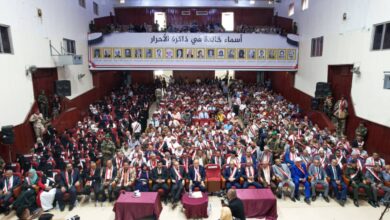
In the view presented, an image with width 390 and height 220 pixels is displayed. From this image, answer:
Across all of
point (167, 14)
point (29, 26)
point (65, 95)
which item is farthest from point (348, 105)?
point (167, 14)

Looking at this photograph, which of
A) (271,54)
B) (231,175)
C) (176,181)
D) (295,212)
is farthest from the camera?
(271,54)

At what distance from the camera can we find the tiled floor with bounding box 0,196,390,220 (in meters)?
6.41

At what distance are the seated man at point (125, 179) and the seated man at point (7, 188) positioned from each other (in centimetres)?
253

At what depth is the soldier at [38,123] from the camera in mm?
9758

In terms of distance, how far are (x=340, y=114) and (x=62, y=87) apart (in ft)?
39.1

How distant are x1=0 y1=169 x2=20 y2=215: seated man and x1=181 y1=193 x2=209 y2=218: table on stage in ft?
14.4

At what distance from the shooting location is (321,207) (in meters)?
6.82

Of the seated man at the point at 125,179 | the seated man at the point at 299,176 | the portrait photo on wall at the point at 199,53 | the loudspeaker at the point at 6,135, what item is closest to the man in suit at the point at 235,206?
the seated man at the point at 299,176

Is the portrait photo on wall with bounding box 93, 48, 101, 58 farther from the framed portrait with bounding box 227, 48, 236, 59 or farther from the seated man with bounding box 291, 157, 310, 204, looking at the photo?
the seated man with bounding box 291, 157, 310, 204

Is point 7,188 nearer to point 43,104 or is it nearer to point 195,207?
point 43,104

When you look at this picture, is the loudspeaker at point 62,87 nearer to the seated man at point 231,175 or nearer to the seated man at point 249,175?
the seated man at point 231,175

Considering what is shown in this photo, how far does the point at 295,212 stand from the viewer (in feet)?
21.7

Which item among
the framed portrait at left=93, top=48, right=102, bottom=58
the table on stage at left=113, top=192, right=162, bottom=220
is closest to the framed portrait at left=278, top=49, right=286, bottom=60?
the framed portrait at left=93, top=48, right=102, bottom=58

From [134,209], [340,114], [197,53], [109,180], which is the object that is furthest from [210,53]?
[134,209]
